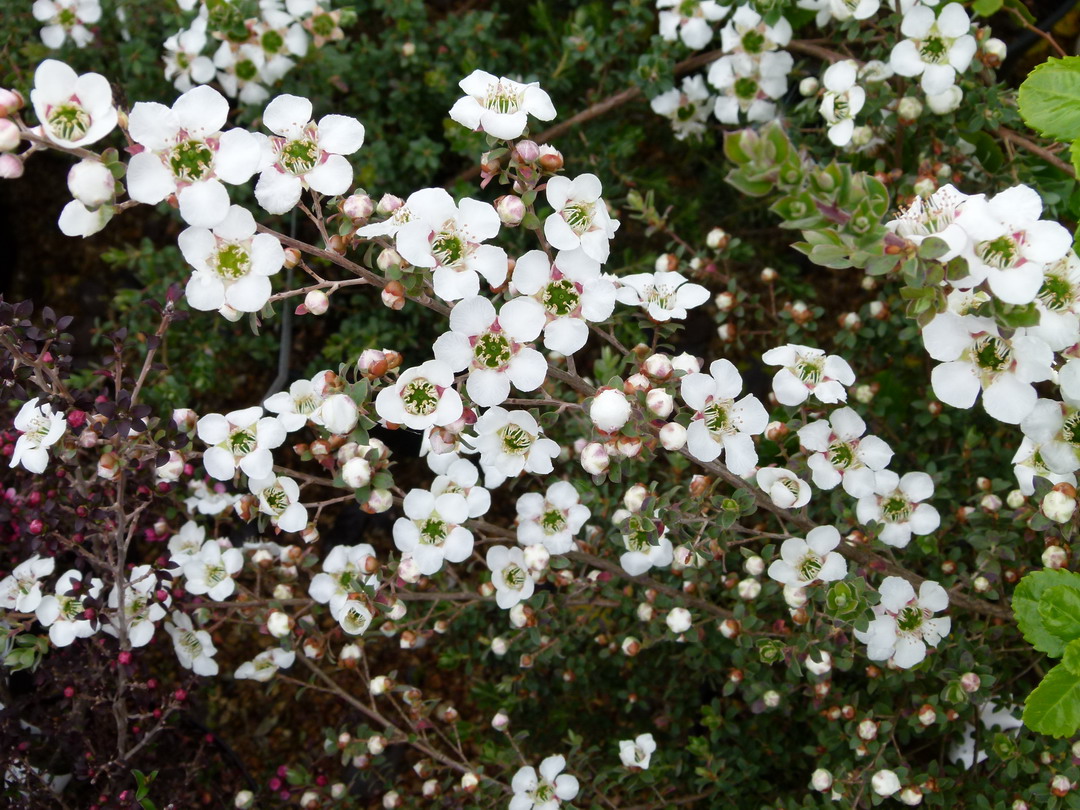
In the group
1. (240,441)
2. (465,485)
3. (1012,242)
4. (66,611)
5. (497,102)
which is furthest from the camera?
(66,611)

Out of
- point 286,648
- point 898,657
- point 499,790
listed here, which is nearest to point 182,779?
point 286,648

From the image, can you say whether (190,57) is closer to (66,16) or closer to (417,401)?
(66,16)

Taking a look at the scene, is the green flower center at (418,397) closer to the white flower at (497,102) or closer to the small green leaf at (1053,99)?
the white flower at (497,102)

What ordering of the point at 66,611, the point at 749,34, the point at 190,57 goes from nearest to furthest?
1. the point at 66,611
2. the point at 749,34
3. the point at 190,57

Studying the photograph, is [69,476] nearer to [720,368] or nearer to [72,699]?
[72,699]

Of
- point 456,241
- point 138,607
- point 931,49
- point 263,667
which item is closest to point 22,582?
point 138,607

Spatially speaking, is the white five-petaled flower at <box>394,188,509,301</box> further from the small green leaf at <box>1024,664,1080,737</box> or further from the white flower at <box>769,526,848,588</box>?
the small green leaf at <box>1024,664,1080,737</box>
